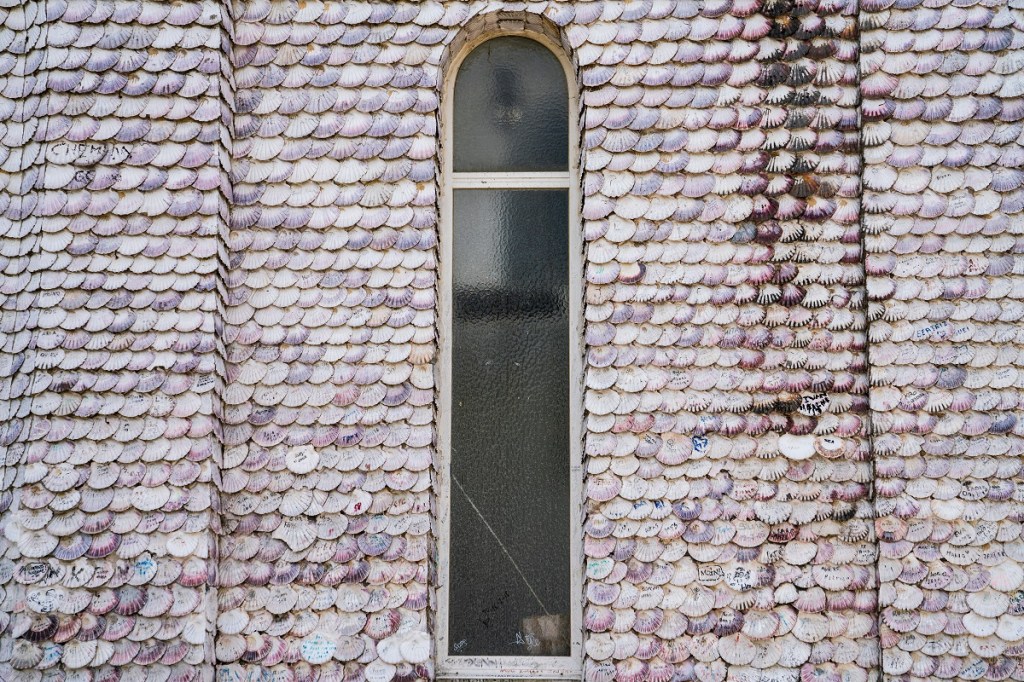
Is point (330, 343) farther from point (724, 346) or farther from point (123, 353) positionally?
point (724, 346)

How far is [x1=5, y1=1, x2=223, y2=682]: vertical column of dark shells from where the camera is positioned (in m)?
4.05

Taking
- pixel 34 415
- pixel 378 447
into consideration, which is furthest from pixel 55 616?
pixel 378 447

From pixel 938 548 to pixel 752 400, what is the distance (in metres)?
1.06

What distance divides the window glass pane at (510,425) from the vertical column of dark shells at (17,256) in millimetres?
2040

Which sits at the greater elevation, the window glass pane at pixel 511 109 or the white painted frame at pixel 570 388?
the window glass pane at pixel 511 109

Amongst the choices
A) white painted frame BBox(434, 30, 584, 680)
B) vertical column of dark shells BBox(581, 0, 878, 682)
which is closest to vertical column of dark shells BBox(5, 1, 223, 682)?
white painted frame BBox(434, 30, 584, 680)

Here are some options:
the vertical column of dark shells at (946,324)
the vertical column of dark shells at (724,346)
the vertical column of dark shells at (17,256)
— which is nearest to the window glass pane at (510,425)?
the vertical column of dark shells at (724,346)

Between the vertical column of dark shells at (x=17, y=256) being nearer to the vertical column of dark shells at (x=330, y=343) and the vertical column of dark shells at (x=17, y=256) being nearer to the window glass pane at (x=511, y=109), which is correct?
the vertical column of dark shells at (x=330, y=343)

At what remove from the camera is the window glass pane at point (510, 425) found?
4402 mm

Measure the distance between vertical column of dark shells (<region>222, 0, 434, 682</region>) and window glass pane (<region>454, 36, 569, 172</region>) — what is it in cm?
34

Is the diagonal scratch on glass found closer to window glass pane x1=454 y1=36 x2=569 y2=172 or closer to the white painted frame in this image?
the white painted frame

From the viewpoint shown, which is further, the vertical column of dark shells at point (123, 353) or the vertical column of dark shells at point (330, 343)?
the vertical column of dark shells at point (330, 343)

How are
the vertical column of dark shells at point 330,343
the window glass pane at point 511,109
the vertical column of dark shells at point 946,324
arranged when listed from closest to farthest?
the vertical column of dark shells at point 946,324, the vertical column of dark shells at point 330,343, the window glass pane at point 511,109

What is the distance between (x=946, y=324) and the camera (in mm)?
4211
